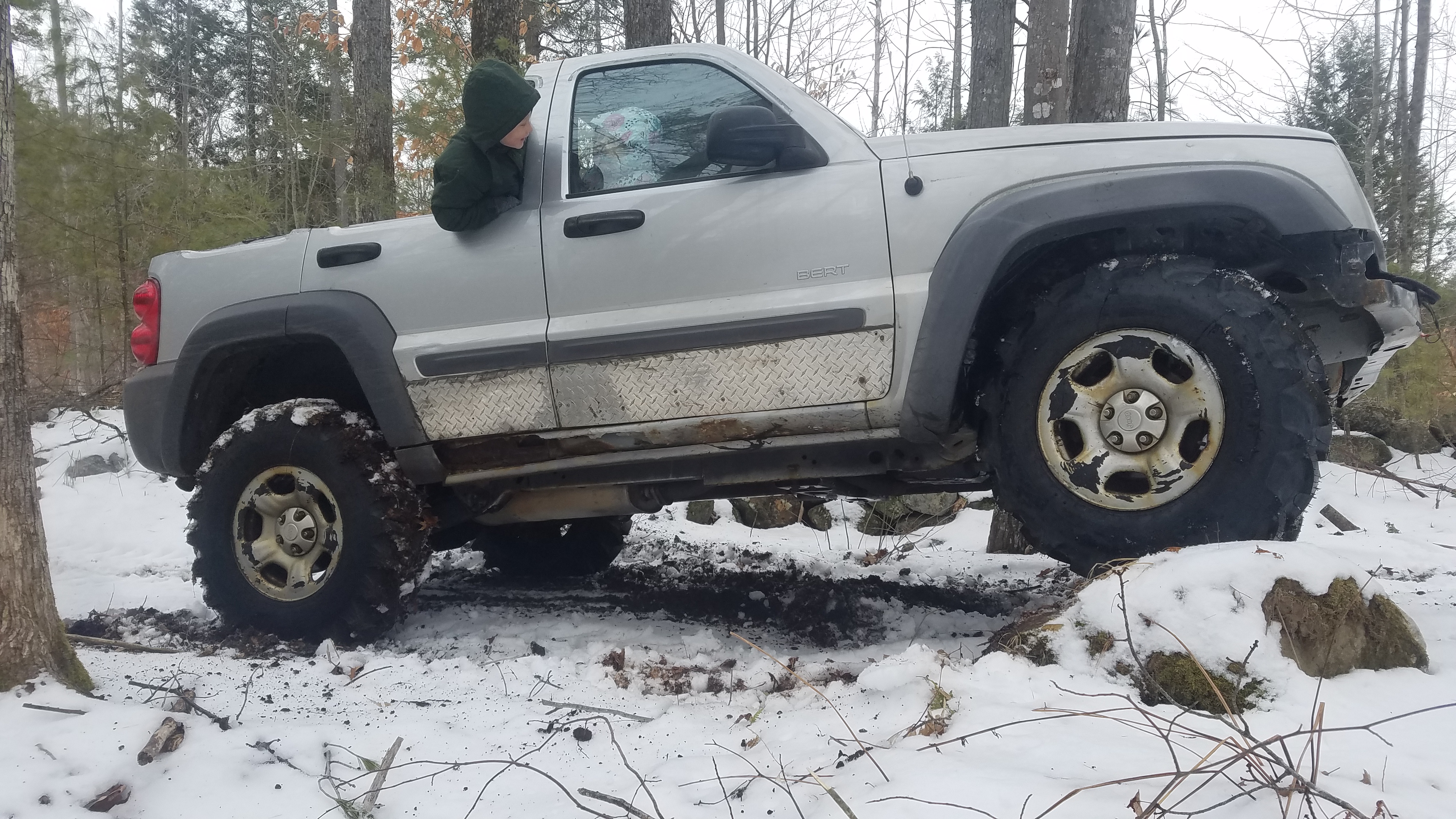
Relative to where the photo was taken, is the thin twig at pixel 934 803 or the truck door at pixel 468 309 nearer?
the thin twig at pixel 934 803

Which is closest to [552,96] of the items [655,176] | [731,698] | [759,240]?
[655,176]

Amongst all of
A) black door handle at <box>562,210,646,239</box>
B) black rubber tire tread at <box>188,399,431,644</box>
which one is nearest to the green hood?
black door handle at <box>562,210,646,239</box>

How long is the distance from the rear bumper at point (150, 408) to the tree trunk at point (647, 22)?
3.88m

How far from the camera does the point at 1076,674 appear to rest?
2.18m

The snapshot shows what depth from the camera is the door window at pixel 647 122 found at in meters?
3.22

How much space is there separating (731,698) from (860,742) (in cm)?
61

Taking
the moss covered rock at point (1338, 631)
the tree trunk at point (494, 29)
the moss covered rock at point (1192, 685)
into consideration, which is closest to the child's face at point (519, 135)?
the moss covered rock at point (1192, 685)

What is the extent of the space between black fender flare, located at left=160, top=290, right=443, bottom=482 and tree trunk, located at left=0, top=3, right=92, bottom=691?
2.71 ft

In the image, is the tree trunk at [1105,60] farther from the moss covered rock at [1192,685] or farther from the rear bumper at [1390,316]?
the moss covered rock at [1192,685]

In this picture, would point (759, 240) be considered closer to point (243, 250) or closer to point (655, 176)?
point (655, 176)

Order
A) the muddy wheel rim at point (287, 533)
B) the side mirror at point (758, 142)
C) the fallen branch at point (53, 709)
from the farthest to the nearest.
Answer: the muddy wheel rim at point (287, 533)
the side mirror at point (758, 142)
the fallen branch at point (53, 709)

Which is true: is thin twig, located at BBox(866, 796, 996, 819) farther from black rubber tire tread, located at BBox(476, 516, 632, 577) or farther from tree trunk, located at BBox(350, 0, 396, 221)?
tree trunk, located at BBox(350, 0, 396, 221)

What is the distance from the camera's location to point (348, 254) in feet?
11.1

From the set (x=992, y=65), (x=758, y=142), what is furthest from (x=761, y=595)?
(x=992, y=65)
